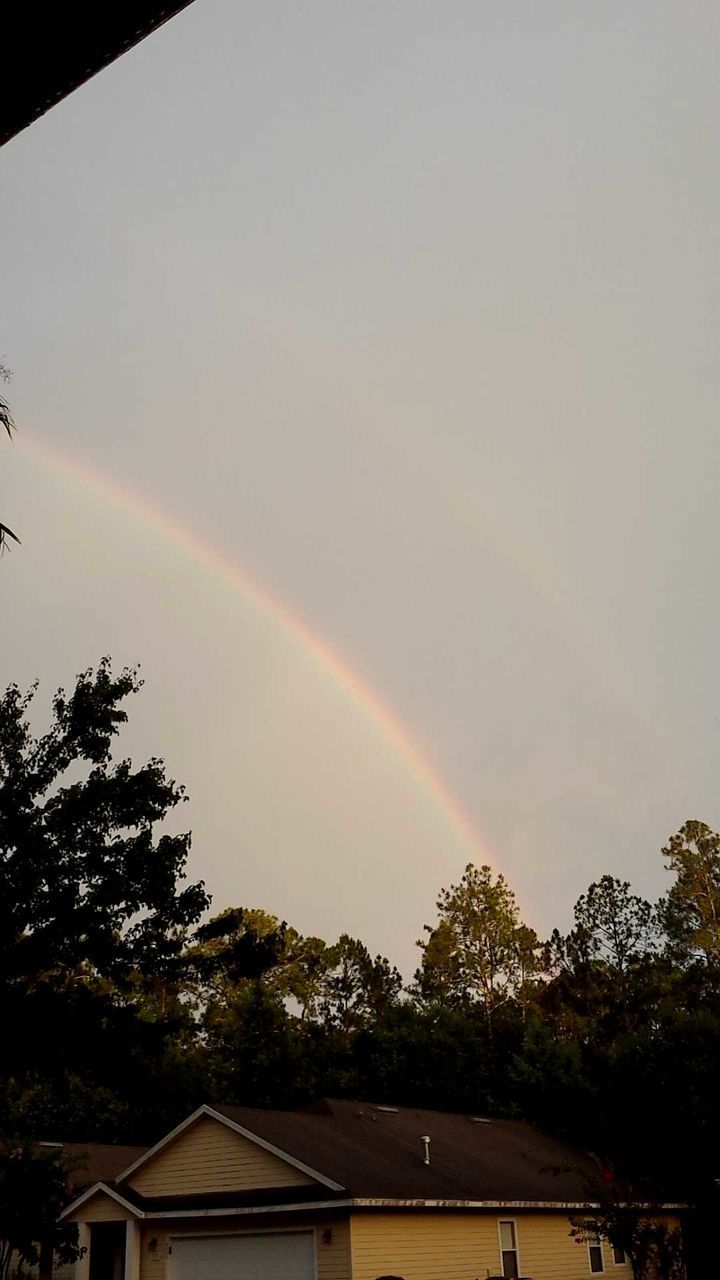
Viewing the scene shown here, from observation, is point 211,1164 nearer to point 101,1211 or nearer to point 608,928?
point 101,1211

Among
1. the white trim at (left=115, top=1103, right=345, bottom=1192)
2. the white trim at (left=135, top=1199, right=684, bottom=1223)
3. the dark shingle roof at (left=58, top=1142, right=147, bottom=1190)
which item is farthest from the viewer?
the dark shingle roof at (left=58, top=1142, right=147, bottom=1190)

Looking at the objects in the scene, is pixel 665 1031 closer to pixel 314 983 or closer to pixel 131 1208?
pixel 131 1208

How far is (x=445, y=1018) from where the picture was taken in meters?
47.7

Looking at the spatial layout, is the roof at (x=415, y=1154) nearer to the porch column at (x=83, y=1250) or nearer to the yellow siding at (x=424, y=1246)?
the yellow siding at (x=424, y=1246)

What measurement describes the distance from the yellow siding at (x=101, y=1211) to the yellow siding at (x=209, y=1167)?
56 cm

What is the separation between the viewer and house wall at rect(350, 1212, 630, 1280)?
21.3 meters

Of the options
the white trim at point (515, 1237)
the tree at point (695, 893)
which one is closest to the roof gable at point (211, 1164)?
the white trim at point (515, 1237)

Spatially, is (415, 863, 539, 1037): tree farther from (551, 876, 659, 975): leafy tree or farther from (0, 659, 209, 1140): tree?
(0, 659, 209, 1140): tree

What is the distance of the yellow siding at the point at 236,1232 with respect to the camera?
21.0 meters

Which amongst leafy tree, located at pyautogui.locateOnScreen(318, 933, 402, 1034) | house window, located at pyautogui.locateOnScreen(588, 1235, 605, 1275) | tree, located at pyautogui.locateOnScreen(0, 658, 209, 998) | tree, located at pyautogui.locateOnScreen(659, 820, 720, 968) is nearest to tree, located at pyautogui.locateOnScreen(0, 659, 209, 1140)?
tree, located at pyautogui.locateOnScreen(0, 658, 209, 998)

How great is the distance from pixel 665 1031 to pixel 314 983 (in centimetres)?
3115

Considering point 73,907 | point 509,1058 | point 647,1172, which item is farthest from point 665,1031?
point 73,907

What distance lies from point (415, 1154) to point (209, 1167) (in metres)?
4.62

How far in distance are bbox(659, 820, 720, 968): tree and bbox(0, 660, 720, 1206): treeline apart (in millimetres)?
97
